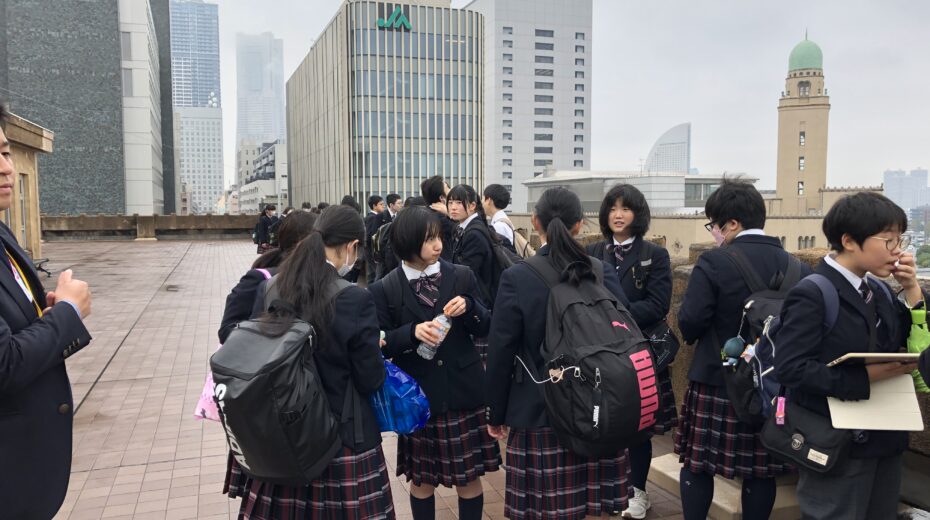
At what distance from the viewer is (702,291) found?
3479 mm

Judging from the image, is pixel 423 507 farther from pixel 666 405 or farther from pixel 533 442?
pixel 666 405

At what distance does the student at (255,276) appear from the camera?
3447 millimetres

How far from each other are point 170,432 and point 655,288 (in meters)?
4.42

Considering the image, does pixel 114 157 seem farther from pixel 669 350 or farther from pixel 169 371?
pixel 669 350

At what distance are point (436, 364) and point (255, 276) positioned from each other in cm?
106

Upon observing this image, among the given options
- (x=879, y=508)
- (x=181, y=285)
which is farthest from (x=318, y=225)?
(x=181, y=285)

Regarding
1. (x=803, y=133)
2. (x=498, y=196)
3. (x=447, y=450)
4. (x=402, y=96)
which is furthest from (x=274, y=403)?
(x=803, y=133)

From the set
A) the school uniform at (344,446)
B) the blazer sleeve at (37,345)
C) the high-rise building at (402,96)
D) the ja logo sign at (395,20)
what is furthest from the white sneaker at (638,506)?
the ja logo sign at (395,20)

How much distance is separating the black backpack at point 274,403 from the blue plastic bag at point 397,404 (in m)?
0.41

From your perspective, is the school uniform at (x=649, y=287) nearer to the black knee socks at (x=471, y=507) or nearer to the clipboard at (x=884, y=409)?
the black knee socks at (x=471, y=507)

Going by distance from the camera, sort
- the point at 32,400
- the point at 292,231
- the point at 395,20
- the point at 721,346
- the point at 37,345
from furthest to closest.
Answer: the point at 395,20, the point at 292,231, the point at 721,346, the point at 32,400, the point at 37,345

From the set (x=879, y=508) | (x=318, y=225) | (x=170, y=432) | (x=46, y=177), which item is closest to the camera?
(x=879, y=508)

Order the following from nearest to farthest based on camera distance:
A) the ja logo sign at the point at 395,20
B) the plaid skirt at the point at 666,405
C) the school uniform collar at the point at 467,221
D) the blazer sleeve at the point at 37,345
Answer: the blazer sleeve at the point at 37,345
the plaid skirt at the point at 666,405
the school uniform collar at the point at 467,221
the ja logo sign at the point at 395,20

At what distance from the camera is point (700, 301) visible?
11.4 ft
